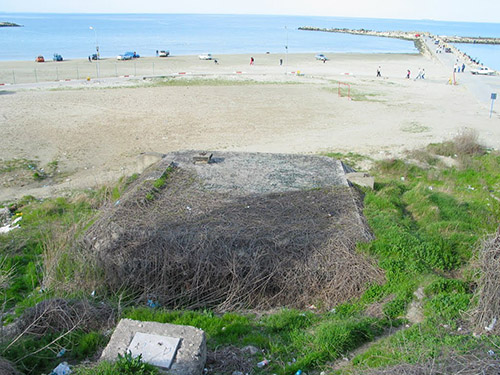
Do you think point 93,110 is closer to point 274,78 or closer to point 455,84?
point 274,78

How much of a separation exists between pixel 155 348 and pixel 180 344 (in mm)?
296

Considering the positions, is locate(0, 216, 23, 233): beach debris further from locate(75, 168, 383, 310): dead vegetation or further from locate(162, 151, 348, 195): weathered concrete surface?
locate(162, 151, 348, 195): weathered concrete surface

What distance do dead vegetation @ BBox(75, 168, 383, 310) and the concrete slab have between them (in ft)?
7.08

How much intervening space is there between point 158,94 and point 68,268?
2346cm

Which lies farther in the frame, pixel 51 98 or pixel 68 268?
pixel 51 98

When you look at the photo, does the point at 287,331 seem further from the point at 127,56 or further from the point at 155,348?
the point at 127,56

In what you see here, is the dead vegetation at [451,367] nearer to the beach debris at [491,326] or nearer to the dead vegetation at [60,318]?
the beach debris at [491,326]

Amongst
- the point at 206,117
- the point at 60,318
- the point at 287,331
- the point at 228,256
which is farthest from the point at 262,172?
the point at 206,117

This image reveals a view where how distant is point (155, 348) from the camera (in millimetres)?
5332

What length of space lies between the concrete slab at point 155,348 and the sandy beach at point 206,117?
9641 mm

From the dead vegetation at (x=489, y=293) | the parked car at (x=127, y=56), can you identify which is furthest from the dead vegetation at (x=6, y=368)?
the parked car at (x=127, y=56)

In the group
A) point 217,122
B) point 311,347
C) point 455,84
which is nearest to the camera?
point 311,347

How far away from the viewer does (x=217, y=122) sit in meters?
22.6

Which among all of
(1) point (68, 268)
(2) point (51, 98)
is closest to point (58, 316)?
(1) point (68, 268)
